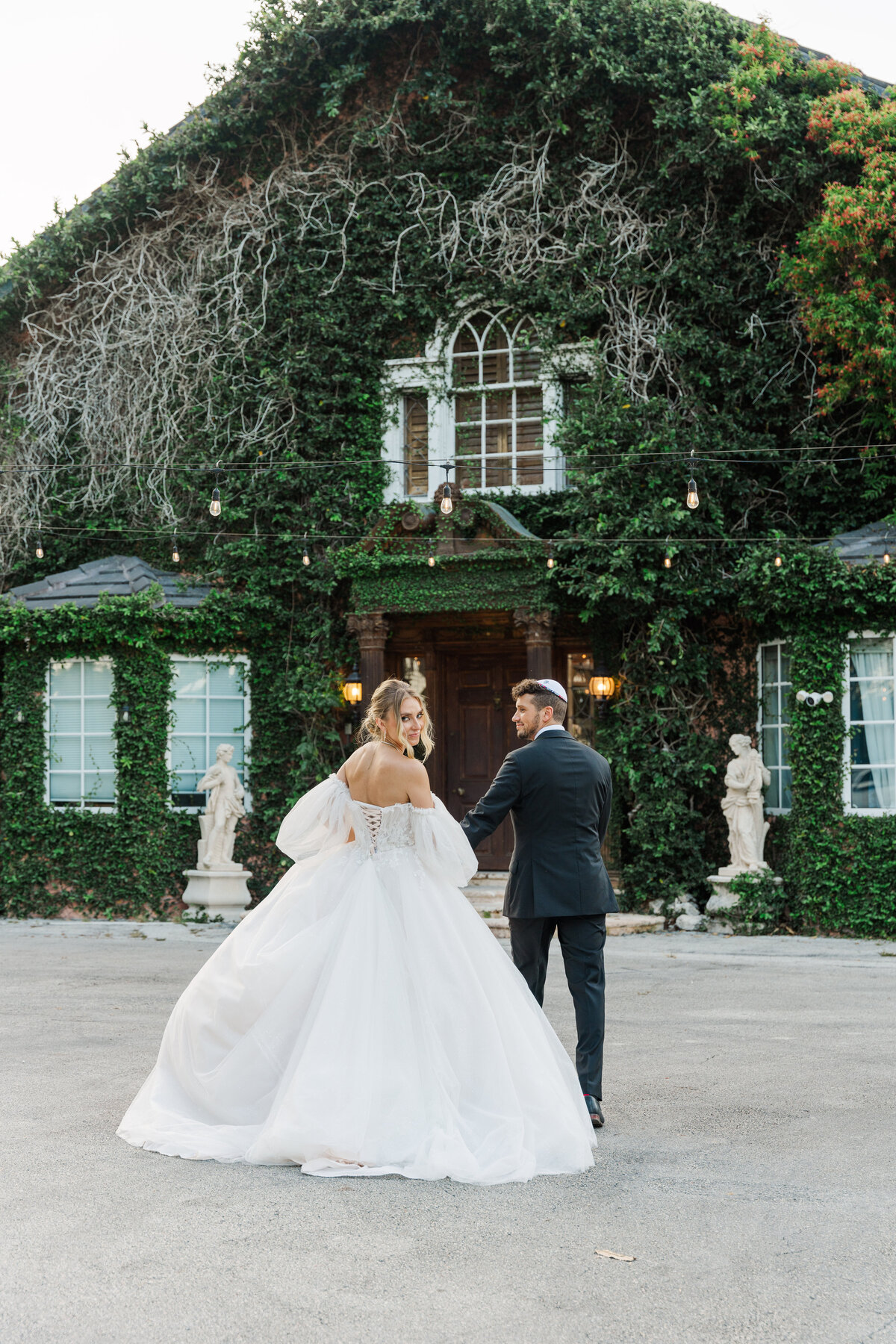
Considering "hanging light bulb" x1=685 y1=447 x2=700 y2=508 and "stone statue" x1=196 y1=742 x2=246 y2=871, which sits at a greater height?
"hanging light bulb" x1=685 y1=447 x2=700 y2=508

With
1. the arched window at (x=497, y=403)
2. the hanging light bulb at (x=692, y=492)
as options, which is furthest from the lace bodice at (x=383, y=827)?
the arched window at (x=497, y=403)

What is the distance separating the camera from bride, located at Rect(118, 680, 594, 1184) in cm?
455

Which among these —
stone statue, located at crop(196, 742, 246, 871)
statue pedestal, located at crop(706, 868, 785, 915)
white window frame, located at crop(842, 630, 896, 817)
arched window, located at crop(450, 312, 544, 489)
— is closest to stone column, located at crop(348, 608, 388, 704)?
stone statue, located at crop(196, 742, 246, 871)

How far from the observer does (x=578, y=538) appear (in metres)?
12.9

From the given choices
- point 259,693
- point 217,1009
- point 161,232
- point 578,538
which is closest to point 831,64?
point 578,538

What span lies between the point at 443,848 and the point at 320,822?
538mm

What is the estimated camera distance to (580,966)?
5.32m

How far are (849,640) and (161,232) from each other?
8.99 metres

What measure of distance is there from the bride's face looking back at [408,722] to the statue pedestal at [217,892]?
8432mm

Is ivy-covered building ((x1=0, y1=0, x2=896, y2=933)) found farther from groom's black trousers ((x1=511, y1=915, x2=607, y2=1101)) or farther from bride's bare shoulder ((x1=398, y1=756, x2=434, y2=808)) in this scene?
bride's bare shoulder ((x1=398, y1=756, x2=434, y2=808))

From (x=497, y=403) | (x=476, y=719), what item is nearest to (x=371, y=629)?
(x=476, y=719)

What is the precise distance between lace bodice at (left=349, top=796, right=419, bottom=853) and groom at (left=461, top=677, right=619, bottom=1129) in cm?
24

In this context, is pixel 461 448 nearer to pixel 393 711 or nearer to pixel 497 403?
pixel 497 403

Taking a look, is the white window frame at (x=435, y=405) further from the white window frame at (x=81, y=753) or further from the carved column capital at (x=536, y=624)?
the white window frame at (x=81, y=753)
